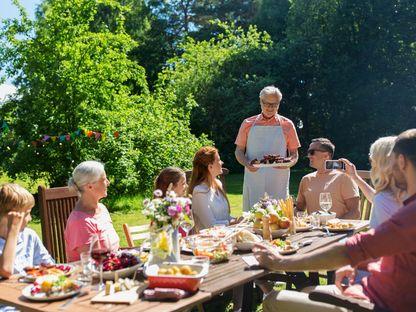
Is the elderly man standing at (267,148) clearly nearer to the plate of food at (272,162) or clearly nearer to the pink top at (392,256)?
the plate of food at (272,162)

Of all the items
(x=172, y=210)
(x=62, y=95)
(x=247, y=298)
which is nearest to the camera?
(x=172, y=210)

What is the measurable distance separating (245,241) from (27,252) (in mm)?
1508

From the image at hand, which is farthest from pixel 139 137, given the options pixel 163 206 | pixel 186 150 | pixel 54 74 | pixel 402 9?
pixel 402 9

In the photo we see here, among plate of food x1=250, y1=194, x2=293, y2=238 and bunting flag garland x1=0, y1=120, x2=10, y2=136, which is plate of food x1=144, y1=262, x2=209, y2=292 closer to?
plate of food x1=250, y1=194, x2=293, y2=238

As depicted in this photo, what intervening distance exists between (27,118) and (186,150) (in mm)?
3800

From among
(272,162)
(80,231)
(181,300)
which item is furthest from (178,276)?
(272,162)

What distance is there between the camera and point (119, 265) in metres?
2.92

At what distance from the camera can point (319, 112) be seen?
19641mm

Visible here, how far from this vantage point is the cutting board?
95.9 inches

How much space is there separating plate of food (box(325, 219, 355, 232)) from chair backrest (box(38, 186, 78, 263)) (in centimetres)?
222

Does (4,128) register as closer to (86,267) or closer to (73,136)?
(73,136)

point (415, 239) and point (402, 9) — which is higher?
point (402, 9)

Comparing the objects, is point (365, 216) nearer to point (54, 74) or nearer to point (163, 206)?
point (163, 206)

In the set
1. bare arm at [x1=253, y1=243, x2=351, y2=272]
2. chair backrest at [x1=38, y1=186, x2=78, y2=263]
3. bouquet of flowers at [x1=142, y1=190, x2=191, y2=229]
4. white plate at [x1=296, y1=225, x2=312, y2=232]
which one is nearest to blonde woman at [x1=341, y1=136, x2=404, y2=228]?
white plate at [x1=296, y1=225, x2=312, y2=232]
